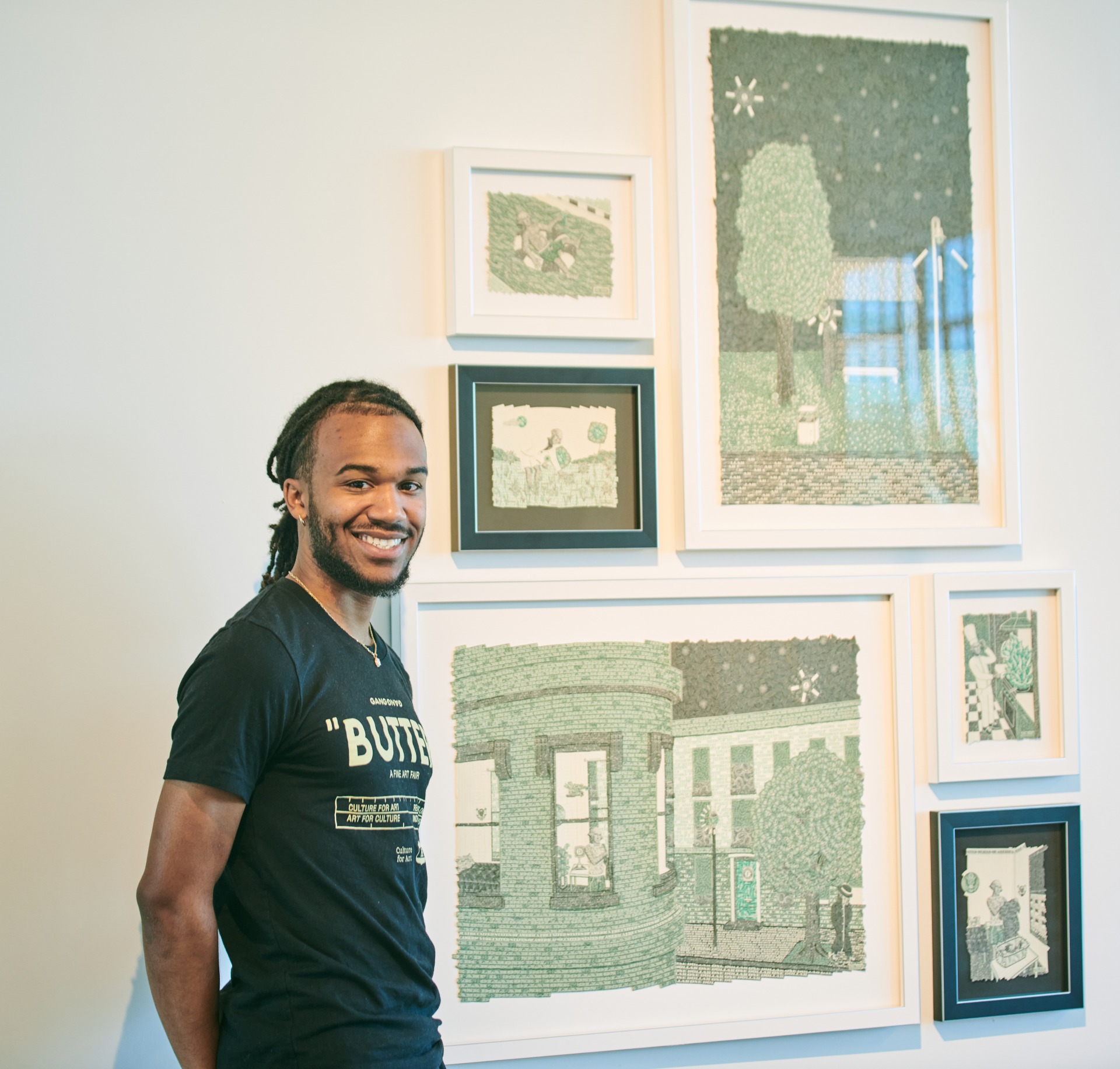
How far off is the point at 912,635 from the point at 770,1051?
0.59m

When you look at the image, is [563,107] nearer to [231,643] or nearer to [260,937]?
[231,643]

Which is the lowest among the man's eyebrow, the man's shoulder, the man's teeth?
the man's shoulder

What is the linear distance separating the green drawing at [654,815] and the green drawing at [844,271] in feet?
0.86

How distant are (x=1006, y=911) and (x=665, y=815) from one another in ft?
1.69

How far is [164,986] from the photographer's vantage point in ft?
2.91

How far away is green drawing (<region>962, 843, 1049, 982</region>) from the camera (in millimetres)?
1415

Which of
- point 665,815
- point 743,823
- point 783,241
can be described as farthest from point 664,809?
point 783,241

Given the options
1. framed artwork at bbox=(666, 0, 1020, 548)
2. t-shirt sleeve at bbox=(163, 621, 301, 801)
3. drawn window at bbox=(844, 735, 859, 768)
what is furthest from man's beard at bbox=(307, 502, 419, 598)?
drawn window at bbox=(844, 735, 859, 768)

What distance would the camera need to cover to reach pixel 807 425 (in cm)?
139

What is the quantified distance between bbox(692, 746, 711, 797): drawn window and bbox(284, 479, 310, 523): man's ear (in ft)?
2.02

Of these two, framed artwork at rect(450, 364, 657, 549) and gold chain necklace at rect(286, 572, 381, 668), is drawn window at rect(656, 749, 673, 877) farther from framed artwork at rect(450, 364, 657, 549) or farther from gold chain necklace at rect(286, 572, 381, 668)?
gold chain necklace at rect(286, 572, 381, 668)

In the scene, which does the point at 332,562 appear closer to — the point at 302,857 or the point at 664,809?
the point at 302,857

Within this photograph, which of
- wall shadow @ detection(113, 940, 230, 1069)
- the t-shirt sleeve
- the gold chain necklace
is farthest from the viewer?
A: wall shadow @ detection(113, 940, 230, 1069)

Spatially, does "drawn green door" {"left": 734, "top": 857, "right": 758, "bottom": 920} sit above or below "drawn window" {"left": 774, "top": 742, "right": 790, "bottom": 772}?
below
